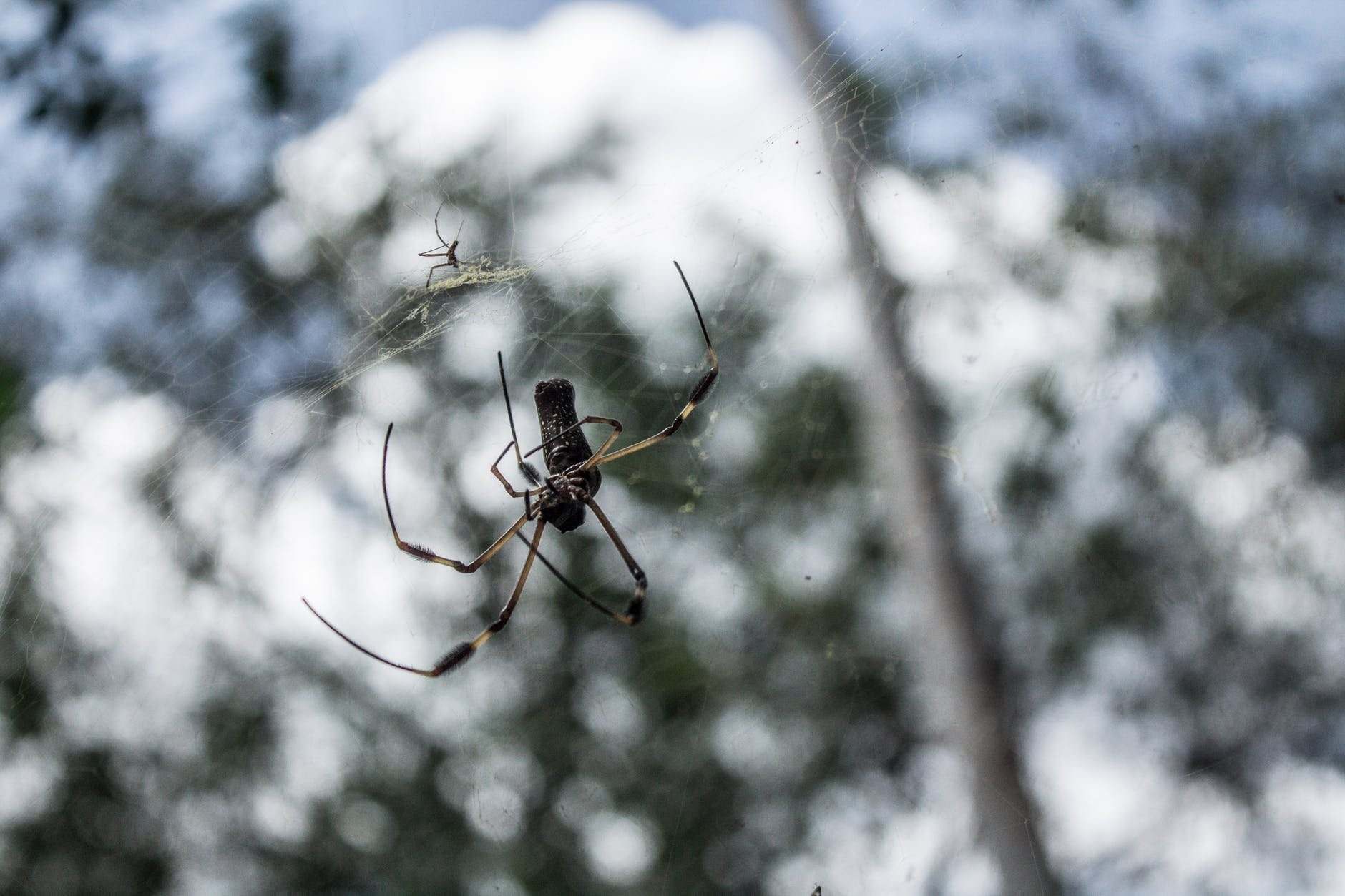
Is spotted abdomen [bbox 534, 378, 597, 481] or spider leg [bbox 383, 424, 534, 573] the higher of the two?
spotted abdomen [bbox 534, 378, 597, 481]

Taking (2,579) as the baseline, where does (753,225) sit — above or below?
above

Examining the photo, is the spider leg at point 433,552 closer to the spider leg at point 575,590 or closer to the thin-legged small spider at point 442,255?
the spider leg at point 575,590

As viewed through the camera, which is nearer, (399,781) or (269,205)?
(269,205)

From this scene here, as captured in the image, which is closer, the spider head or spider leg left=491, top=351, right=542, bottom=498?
spider leg left=491, top=351, right=542, bottom=498

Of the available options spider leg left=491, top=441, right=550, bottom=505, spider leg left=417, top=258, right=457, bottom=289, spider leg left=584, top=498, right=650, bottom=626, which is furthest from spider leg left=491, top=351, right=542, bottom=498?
spider leg left=417, top=258, right=457, bottom=289

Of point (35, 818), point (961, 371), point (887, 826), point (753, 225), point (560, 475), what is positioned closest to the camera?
point (560, 475)

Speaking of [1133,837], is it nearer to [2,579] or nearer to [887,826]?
[887,826]

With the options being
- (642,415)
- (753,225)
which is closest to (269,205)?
(642,415)

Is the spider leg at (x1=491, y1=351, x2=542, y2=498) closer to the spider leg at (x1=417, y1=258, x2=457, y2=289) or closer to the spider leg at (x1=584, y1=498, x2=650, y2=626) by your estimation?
the spider leg at (x1=584, y1=498, x2=650, y2=626)
